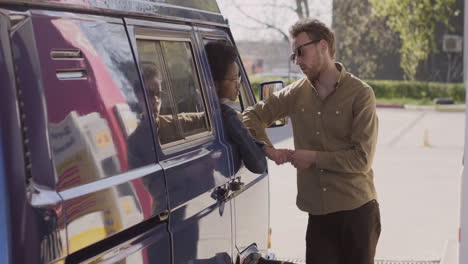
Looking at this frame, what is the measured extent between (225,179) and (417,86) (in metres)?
35.1

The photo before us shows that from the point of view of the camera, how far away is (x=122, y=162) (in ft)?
8.43

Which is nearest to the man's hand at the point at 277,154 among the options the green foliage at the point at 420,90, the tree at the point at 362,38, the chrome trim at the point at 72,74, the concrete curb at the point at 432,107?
the chrome trim at the point at 72,74

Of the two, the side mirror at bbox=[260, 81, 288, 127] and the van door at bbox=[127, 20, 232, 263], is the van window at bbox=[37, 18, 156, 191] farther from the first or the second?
the side mirror at bbox=[260, 81, 288, 127]

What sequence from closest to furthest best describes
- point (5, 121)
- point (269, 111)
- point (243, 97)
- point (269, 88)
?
point (5, 121), point (269, 111), point (269, 88), point (243, 97)

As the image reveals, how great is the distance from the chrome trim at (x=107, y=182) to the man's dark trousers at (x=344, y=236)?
1.58 m

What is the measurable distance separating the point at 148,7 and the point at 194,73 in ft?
2.01

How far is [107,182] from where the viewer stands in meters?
2.43

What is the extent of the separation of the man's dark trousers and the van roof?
1.25m

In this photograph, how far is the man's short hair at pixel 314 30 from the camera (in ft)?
13.2

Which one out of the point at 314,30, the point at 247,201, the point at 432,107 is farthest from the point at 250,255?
the point at 432,107

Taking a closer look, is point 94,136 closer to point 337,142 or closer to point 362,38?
point 337,142

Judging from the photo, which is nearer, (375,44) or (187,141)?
(187,141)

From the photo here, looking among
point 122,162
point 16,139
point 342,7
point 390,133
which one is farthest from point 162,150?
point 342,7

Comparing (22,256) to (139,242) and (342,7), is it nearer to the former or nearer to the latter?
(139,242)
